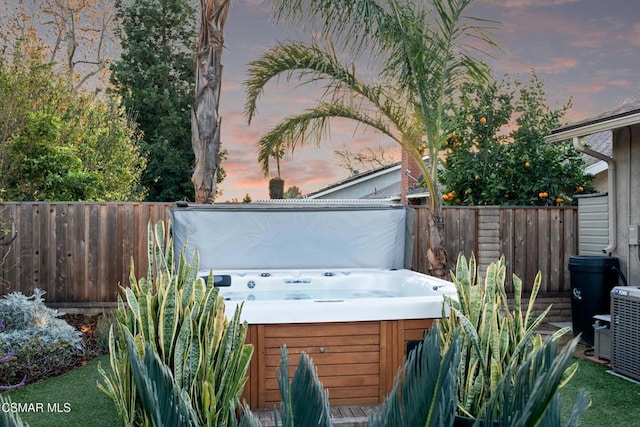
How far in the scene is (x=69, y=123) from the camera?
841 cm

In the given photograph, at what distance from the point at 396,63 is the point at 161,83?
1390 centimetres

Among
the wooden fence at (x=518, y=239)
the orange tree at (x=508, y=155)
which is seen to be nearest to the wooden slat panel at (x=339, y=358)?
the wooden fence at (x=518, y=239)

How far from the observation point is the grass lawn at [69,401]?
11.9ft

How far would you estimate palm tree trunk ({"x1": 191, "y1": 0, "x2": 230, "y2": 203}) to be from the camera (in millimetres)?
6207

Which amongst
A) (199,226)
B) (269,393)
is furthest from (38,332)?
(269,393)

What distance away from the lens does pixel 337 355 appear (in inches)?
145

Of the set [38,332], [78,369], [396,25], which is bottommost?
[78,369]

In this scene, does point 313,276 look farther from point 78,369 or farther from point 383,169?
point 383,169

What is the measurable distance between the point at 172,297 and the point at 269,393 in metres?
1.39

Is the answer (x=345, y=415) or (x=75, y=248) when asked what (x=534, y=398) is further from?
(x=75, y=248)

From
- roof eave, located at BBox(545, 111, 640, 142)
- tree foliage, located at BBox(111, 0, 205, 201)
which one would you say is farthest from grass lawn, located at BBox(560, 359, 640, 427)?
tree foliage, located at BBox(111, 0, 205, 201)

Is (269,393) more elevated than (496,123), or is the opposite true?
(496,123)

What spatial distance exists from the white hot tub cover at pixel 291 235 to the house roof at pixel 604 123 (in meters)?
1.85

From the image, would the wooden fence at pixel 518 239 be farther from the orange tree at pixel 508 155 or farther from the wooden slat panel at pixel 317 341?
the wooden slat panel at pixel 317 341
